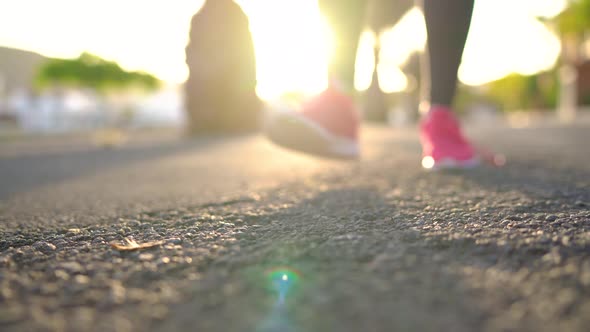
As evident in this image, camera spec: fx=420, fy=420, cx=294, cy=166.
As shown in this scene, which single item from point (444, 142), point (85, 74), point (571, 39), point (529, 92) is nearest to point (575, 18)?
point (571, 39)

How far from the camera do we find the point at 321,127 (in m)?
1.66

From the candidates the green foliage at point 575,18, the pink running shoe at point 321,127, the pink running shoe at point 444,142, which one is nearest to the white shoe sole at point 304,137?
the pink running shoe at point 321,127

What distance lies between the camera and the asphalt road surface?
0.49 m

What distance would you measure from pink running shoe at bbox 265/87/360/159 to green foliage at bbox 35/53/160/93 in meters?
22.4

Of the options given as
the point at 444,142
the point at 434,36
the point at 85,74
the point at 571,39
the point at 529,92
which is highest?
the point at 85,74

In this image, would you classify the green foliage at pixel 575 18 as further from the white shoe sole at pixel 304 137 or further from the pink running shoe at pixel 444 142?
the white shoe sole at pixel 304 137

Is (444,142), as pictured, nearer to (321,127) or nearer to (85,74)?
(321,127)

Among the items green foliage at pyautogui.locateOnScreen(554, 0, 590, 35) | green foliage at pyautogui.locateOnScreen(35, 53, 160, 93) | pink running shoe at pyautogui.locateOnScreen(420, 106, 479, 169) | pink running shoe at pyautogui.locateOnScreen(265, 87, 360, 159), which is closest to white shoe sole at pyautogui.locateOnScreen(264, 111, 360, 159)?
pink running shoe at pyautogui.locateOnScreen(265, 87, 360, 159)

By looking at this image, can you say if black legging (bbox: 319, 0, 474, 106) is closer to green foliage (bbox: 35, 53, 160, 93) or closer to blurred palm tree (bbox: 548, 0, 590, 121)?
blurred palm tree (bbox: 548, 0, 590, 121)

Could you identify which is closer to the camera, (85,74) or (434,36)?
(434,36)

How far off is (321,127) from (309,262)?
1.04 metres

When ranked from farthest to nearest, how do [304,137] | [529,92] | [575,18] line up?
[529,92] < [575,18] < [304,137]

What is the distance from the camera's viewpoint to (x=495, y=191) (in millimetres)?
1220

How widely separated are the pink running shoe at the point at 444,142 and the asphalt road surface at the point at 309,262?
1.29 ft
